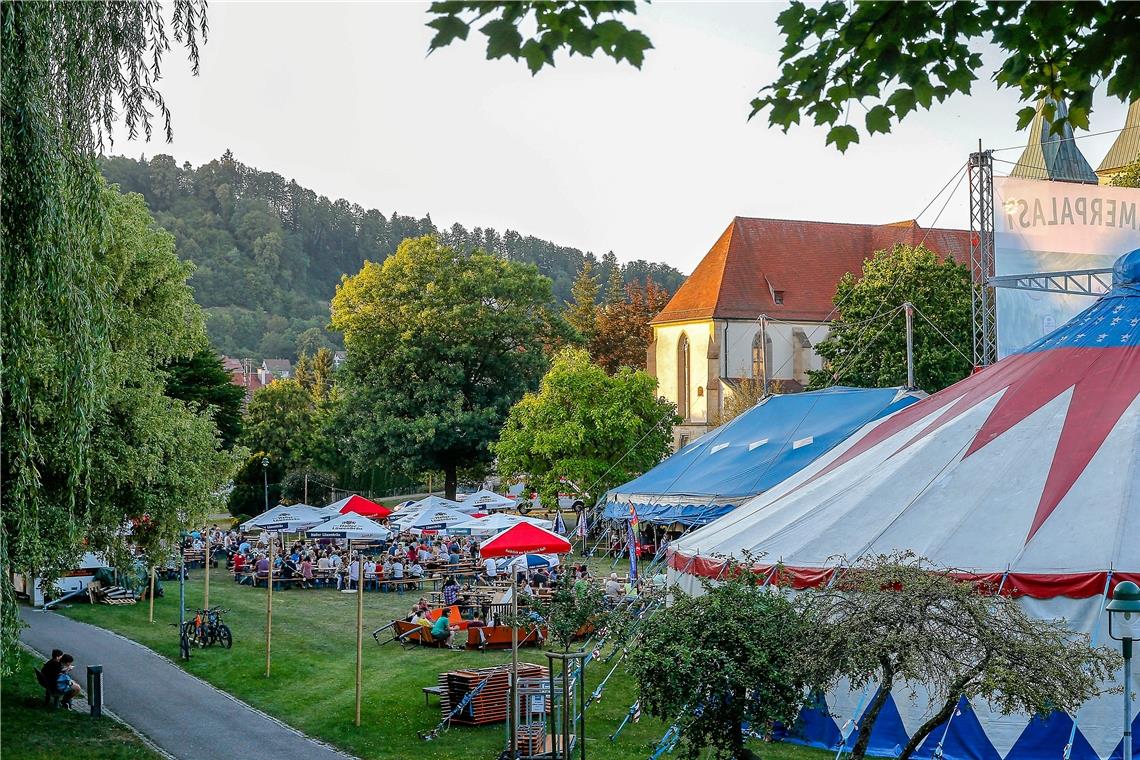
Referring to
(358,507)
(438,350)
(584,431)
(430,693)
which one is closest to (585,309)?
(438,350)

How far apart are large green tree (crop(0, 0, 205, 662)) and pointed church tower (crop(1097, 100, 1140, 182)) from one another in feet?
175

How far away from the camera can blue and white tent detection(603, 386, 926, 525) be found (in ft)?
69.1

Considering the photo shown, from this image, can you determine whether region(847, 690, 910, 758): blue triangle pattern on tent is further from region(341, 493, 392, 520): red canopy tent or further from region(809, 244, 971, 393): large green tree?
region(809, 244, 971, 393): large green tree

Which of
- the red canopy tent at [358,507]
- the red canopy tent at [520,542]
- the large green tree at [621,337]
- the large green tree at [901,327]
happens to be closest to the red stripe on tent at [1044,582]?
the red canopy tent at [520,542]

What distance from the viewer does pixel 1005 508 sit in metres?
12.7

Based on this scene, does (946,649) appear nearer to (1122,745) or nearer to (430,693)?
(1122,745)

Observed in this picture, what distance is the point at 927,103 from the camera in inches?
221

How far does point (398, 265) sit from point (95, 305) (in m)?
36.8

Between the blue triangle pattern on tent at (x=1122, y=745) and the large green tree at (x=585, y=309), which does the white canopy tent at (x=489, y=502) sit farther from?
the large green tree at (x=585, y=309)

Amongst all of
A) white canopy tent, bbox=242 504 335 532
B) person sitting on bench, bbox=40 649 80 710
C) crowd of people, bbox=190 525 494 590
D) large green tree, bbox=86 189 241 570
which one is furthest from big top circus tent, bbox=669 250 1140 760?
white canopy tent, bbox=242 504 335 532

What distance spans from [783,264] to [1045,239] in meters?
33.8

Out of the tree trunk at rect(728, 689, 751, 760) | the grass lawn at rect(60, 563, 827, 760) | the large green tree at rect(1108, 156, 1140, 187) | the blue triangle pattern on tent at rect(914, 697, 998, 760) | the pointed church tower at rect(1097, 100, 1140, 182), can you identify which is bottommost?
the grass lawn at rect(60, 563, 827, 760)

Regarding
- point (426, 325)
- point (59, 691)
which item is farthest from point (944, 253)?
point (59, 691)

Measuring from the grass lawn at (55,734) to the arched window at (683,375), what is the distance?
43.7 m
